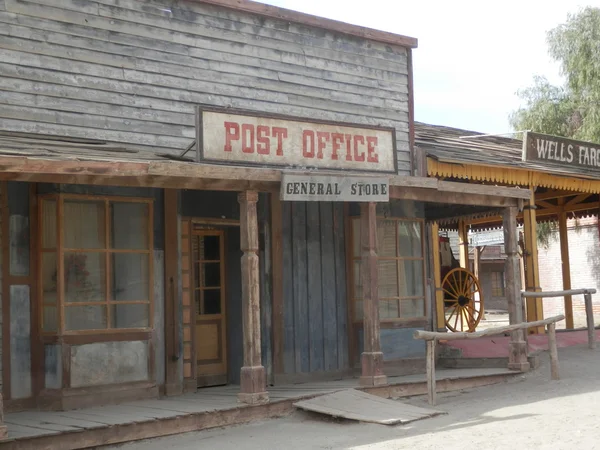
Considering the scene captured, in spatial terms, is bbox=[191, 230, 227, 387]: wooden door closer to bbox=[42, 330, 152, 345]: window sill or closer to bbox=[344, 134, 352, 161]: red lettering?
bbox=[42, 330, 152, 345]: window sill

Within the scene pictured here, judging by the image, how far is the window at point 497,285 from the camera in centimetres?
3372

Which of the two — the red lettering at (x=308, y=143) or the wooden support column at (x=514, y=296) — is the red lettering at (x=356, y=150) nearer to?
the red lettering at (x=308, y=143)

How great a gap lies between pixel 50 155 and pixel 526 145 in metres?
7.99

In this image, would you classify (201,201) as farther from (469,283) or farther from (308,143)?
(469,283)

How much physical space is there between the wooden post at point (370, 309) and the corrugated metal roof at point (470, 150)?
288 centimetres

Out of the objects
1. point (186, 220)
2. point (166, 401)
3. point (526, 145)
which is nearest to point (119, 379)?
point (166, 401)

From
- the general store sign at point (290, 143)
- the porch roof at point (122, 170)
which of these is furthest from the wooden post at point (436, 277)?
the general store sign at point (290, 143)

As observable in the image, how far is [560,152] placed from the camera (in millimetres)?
13805

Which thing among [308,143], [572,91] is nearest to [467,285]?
[308,143]

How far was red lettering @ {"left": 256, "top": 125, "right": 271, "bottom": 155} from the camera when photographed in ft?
29.4

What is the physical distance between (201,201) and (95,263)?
1.69 metres

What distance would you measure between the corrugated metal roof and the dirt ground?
13.1 ft

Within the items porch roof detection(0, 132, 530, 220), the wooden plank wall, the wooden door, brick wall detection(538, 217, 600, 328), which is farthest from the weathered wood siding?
brick wall detection(538, 217, 600, 328)

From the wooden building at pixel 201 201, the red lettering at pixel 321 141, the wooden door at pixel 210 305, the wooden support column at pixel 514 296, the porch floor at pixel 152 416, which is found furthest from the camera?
the wooden support column at pixel 514 296
